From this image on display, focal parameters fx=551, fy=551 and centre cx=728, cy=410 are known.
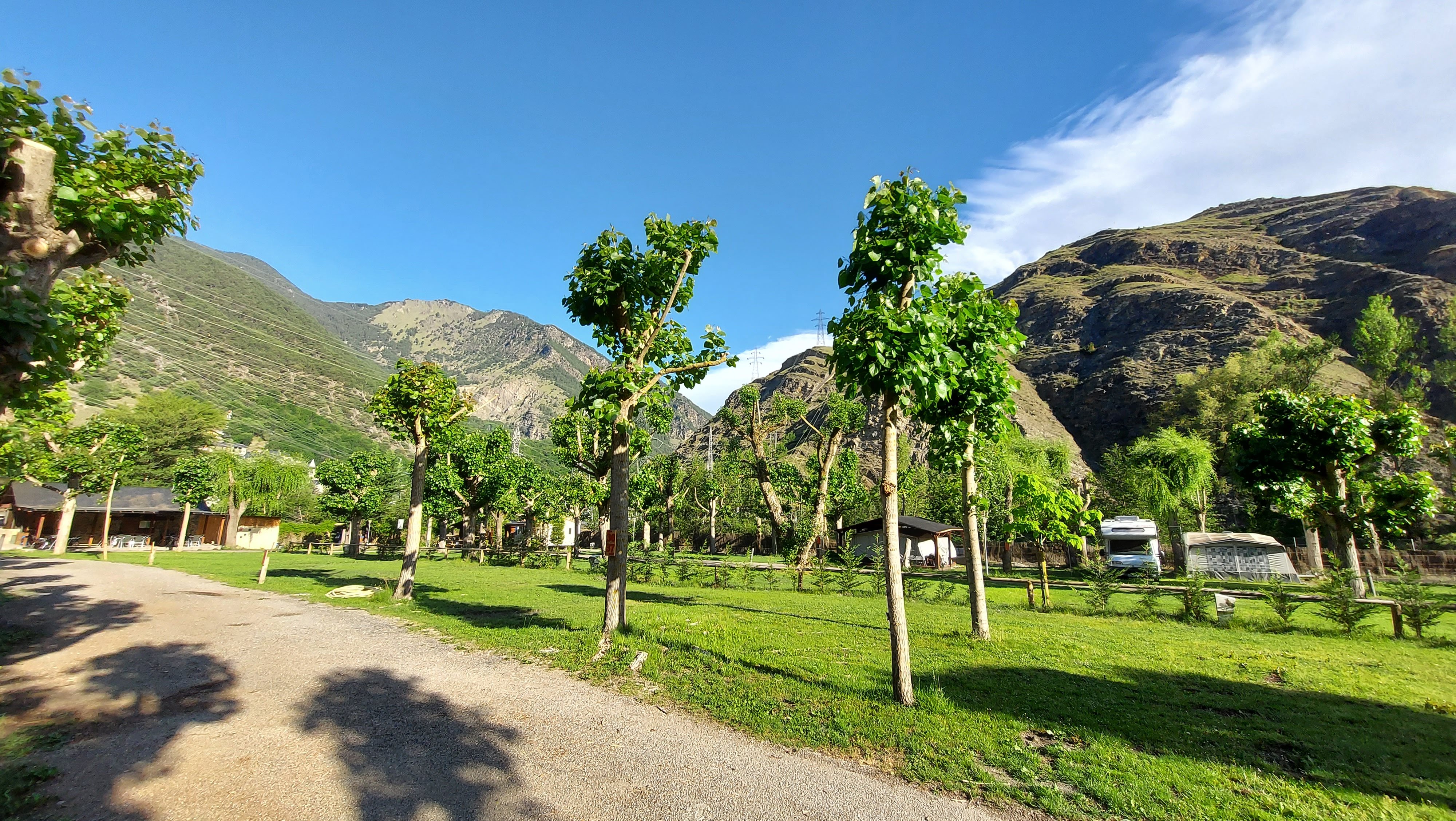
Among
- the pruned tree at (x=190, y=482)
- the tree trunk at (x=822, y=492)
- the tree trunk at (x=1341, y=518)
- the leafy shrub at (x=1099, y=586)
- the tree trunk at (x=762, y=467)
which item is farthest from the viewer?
the pruned tree at (x=190, y=482)

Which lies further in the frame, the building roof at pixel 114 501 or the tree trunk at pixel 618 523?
the building roof at pixel 114 501

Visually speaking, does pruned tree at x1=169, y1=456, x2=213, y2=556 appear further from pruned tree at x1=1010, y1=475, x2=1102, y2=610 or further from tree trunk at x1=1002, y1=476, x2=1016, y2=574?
pruned tree at x1=1010, y1=475, x2=1102, y2=610

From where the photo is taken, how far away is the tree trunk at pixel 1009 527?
13344 millimetres

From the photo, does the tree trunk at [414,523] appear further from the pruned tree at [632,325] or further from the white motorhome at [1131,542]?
the white motorhome at [1131,542]

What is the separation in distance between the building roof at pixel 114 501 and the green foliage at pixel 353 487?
9121mm

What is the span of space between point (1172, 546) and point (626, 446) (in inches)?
1662

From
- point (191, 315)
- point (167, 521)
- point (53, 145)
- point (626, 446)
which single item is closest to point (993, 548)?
point (626, 446)

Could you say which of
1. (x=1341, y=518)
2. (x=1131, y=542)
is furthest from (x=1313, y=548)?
(x=1341, y=518)

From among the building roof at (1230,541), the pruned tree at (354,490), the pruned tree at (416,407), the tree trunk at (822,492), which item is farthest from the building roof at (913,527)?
the pruned tree at (354,490)

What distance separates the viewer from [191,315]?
18400cm

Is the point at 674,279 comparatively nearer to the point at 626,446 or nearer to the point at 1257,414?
the point at 626,446

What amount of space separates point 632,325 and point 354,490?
4506cm

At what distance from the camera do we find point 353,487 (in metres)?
44.9

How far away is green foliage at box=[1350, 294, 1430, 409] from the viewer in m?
60.1
